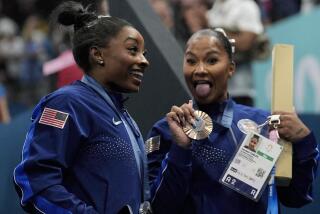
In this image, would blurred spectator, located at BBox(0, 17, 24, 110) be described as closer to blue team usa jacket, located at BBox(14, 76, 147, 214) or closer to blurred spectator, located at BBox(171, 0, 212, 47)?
blurred spectator, located at BBox(171, 0, 212, 47)

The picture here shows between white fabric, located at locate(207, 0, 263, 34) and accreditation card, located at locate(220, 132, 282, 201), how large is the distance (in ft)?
10.0

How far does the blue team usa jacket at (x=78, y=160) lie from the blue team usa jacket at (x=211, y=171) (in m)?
0.18

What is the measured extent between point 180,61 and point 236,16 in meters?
1.75

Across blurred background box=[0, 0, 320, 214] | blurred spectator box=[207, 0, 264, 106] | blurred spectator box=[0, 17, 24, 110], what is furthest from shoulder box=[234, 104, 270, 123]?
blurred spectator box=[0, 17, 24, 110]

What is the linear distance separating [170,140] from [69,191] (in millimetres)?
732

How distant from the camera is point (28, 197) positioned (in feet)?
12.5

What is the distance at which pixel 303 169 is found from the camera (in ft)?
14.4

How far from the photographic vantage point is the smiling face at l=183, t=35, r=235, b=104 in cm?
442

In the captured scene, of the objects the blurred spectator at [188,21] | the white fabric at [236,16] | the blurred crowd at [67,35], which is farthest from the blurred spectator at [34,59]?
the white fabric at [236,16]

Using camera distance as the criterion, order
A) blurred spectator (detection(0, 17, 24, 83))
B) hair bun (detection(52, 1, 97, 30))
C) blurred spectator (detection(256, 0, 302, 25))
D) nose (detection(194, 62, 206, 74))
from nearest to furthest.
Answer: hair bun (detection(52, 1, 97, 30)) → nose (detection(194, 62, 206, 74)) → blurred spectator (detection(256, 0, 302, 25)) → blurred spectator (detection(0, 17, 24, 83))

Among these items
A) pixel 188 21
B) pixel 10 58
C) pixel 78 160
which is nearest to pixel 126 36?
pixel 78 160

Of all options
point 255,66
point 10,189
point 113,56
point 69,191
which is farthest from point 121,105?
point 255,66

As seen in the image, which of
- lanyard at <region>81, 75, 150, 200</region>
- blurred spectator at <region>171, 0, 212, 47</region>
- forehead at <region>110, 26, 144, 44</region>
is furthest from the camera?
blurred spectator at <region>171, 0, 212, 47</region>

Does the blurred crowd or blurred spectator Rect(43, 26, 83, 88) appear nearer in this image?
the blurred crowd
